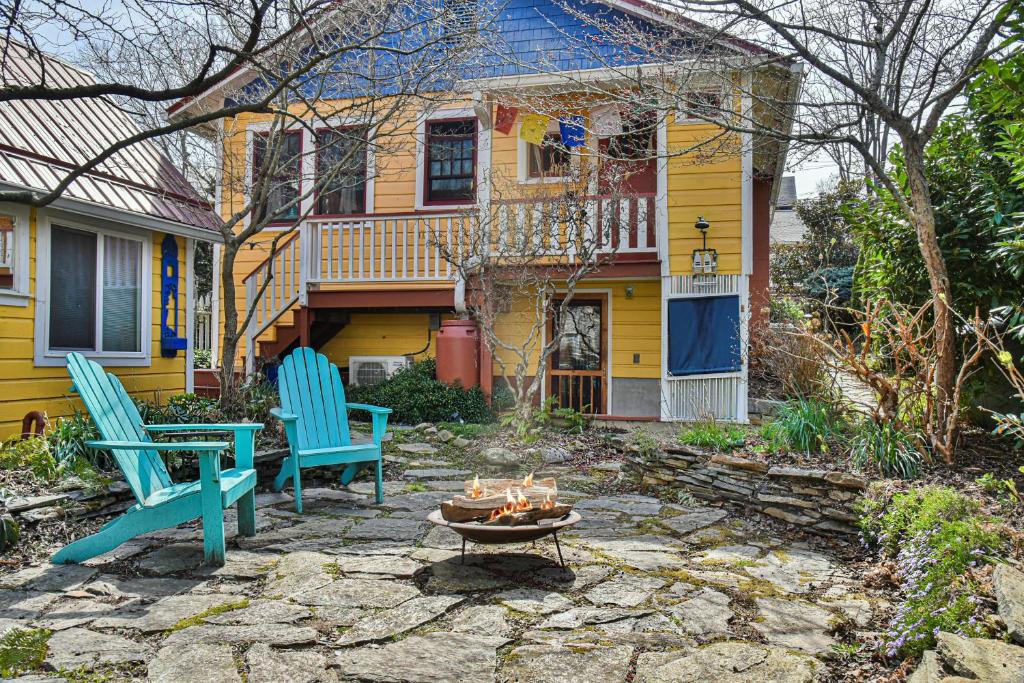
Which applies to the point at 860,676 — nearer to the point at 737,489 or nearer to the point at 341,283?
the point at 737,489

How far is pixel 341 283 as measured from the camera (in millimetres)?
10000

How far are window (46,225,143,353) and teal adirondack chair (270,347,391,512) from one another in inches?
77.7

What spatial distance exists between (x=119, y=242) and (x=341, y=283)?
3.71 metres

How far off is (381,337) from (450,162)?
9.12ft

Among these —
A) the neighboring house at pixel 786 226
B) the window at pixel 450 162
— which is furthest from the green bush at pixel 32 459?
the neighboring house at pixel 786 226

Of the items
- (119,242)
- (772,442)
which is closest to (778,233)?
(772,442)

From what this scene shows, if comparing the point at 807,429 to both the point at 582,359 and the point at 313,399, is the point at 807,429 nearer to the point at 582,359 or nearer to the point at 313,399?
the point at 313,399

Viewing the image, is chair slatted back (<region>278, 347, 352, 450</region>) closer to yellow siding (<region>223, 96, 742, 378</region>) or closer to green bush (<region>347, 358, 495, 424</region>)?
green bush (<region>347, 358, 495, 424</region>)

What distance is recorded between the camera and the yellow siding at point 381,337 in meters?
10.8

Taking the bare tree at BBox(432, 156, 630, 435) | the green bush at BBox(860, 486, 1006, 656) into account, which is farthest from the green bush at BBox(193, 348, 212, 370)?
the green bush at BBox(860, 486, 1006, 656)


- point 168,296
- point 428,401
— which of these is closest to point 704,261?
point 428,401

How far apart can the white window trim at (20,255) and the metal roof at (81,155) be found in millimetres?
387

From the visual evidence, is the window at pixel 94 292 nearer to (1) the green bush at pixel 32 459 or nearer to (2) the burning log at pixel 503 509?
(1) the green bush at pixel 32 459

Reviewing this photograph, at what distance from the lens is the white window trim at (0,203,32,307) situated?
17.8 ft
